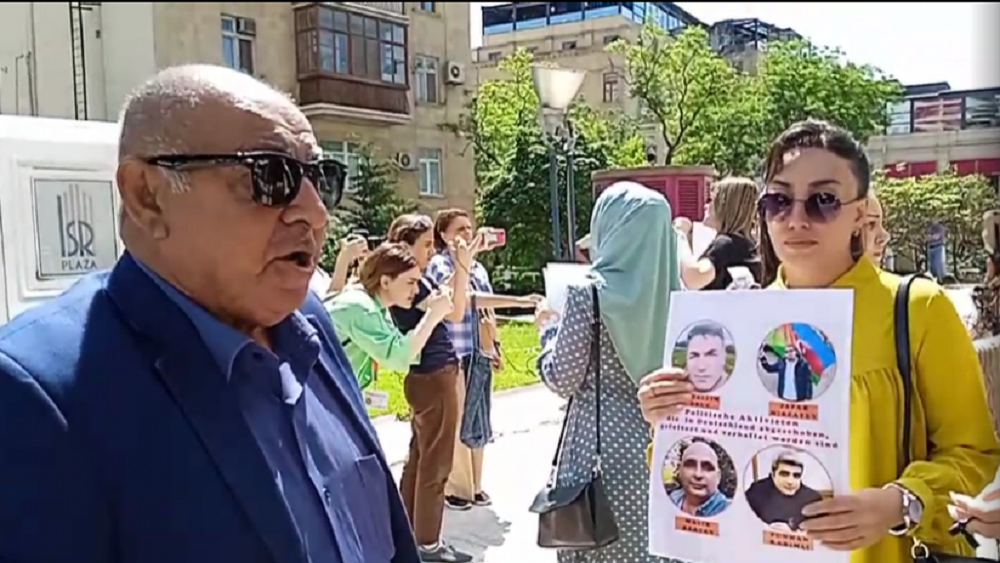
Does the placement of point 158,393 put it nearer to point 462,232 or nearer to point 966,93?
point 462,232

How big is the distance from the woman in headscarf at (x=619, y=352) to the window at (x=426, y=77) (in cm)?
63

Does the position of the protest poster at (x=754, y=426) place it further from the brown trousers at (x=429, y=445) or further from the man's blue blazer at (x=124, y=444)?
the brown trousers at (x=429, y=445)

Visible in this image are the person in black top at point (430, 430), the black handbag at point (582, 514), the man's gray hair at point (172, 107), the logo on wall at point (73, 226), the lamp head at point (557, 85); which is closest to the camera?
the man's gray hair at point (172, 107)

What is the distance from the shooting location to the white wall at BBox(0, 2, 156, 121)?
151cm

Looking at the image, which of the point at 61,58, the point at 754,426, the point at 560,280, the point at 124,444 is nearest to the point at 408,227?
the point at 560,280

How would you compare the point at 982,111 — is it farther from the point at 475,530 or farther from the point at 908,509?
the point at 475,530

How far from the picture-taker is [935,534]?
1.08 m

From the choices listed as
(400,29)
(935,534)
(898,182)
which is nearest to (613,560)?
(935,534)

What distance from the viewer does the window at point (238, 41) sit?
1423 millimetres

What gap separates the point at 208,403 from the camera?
765mm

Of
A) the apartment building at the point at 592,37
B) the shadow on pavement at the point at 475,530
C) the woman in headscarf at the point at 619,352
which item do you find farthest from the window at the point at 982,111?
the shadow on pavement at the point at 475,530

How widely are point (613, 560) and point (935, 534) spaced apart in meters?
0.68

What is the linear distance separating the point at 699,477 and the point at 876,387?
250mm

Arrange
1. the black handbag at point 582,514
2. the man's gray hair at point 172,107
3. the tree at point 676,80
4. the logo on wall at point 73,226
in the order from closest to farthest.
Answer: the man's gray hair at point 172,107, the logo on wall at point 73,226, the black handbag at point 582,514, the tree at point 676,80
